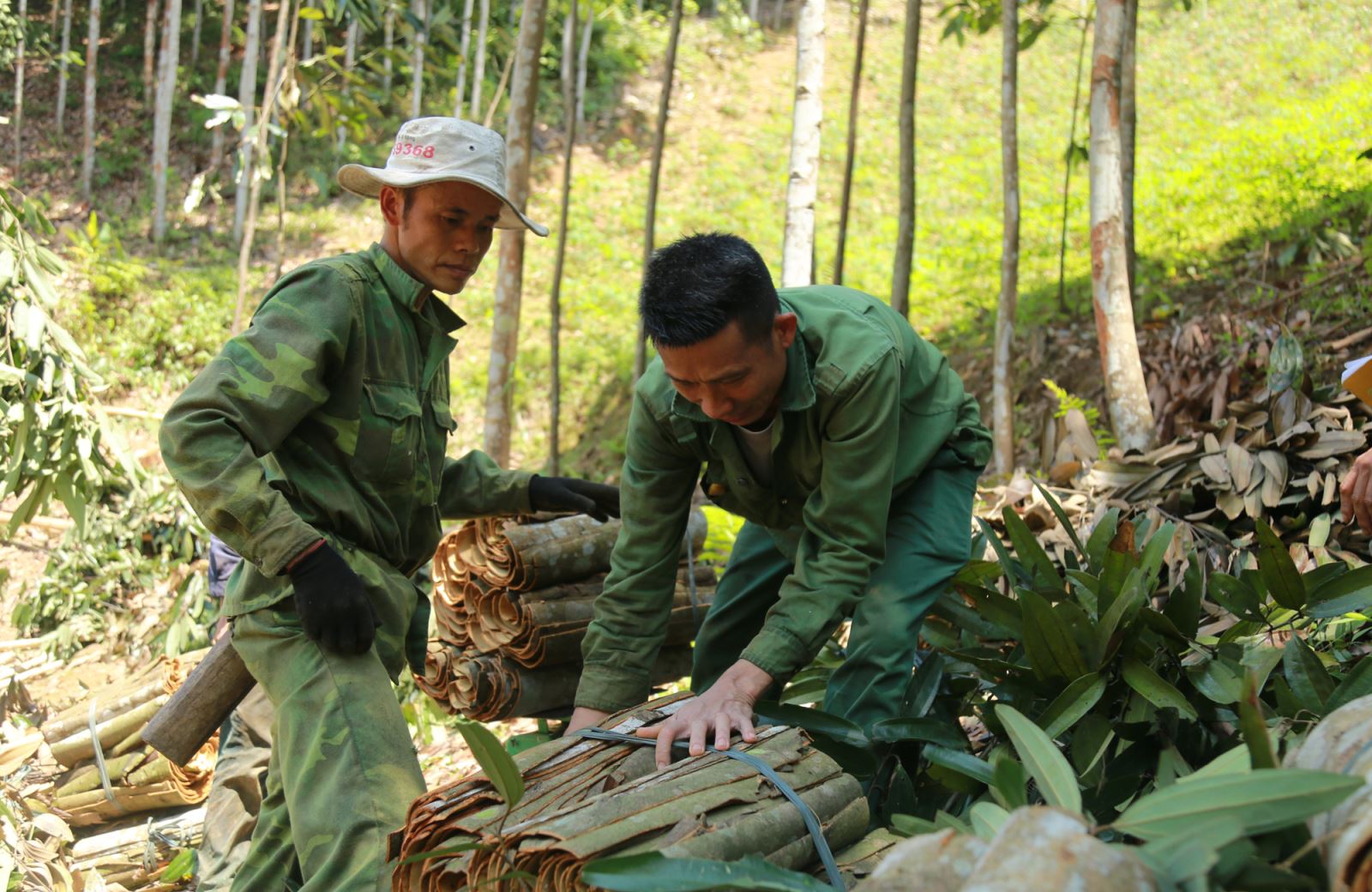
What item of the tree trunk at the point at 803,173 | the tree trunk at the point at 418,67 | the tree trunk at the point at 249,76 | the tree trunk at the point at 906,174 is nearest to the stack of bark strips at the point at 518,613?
the tree trunk at the point at 803,173

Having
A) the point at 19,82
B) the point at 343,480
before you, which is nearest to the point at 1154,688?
the point at 343,480

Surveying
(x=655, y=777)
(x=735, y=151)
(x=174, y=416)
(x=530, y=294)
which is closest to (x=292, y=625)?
(x=174, y=416)

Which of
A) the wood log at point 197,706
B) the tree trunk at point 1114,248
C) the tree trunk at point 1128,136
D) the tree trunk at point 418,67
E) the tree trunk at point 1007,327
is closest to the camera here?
the wood log at point 197,706

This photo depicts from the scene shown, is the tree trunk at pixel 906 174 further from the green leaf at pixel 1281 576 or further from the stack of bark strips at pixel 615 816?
the stack of bark strips at pixel 615 816

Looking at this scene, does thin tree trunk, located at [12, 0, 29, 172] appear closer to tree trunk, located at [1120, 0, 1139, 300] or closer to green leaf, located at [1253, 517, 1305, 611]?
tree trunk, located at [1120, 0, 1139, 300]

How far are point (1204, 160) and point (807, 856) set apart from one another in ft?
45.1

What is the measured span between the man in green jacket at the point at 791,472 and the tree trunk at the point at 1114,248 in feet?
7.47

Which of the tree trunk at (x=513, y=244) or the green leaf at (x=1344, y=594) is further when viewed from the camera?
the tree trunk at (x=513, y=244)

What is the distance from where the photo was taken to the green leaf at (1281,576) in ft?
9.34

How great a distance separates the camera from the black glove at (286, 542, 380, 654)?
2744 mm

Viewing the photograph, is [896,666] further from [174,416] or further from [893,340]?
[174,416]

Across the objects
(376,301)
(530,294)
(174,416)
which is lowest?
(530,294)

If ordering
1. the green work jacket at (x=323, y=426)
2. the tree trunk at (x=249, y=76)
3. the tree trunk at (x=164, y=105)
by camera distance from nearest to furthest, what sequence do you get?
the green work jacket at (x=323, y=426), the tree trunk at (x=249, y=76), the tree trunk at (x=164, y=105)

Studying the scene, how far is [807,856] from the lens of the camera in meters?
2.14
